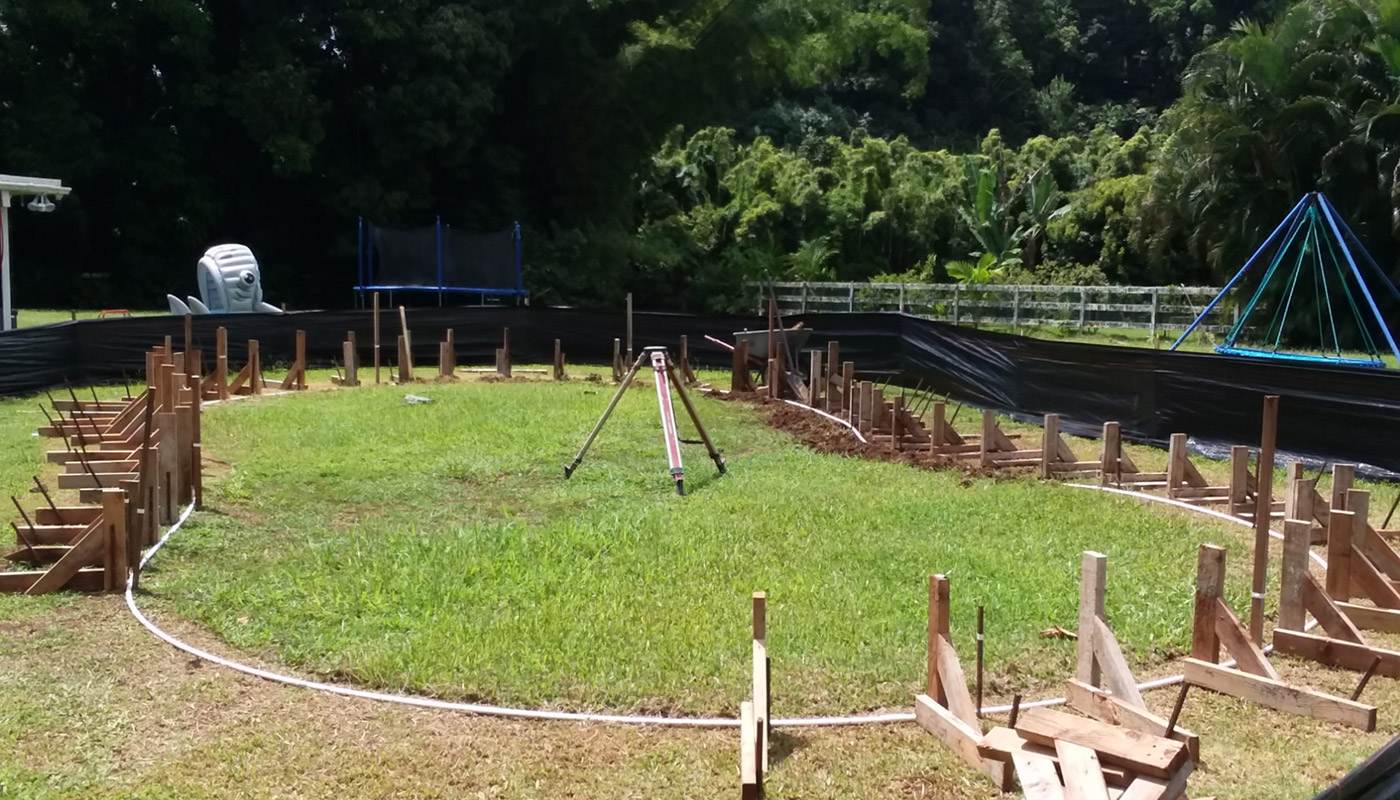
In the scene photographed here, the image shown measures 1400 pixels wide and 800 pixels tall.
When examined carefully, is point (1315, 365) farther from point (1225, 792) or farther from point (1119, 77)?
point (1119, 77)

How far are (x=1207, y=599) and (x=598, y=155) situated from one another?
29.7 meters

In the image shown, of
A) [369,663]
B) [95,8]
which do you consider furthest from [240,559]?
[95,8]

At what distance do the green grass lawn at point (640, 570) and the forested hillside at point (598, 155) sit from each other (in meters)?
18.8

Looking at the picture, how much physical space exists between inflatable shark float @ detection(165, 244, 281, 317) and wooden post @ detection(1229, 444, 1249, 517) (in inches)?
733

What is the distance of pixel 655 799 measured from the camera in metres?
4.88

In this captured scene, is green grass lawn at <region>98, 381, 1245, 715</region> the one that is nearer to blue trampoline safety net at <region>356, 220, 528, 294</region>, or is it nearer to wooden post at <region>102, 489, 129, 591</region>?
wooden post at <region>102, 489, 129, 591</region>

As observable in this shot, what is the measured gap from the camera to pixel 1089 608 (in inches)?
212

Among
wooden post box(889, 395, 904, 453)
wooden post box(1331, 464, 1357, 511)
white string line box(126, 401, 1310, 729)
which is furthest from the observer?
wooden post box(889, 395, 904, 453)

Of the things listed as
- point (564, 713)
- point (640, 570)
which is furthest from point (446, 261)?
point (564, 713)

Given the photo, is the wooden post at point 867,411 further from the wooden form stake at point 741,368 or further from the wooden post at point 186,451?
the wooden post at point 186,451

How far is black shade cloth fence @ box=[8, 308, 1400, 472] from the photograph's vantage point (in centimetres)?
1245

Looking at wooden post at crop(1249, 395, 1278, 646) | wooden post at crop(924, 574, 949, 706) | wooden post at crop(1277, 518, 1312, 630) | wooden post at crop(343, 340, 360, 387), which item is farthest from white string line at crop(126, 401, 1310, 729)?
wooden post at crop(343, 340, 360, 387)

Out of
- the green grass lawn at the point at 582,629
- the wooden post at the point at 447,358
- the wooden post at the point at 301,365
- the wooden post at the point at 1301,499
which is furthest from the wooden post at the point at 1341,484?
the wooden post at the point at 447,358

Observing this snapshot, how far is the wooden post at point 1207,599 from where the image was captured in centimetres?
587
